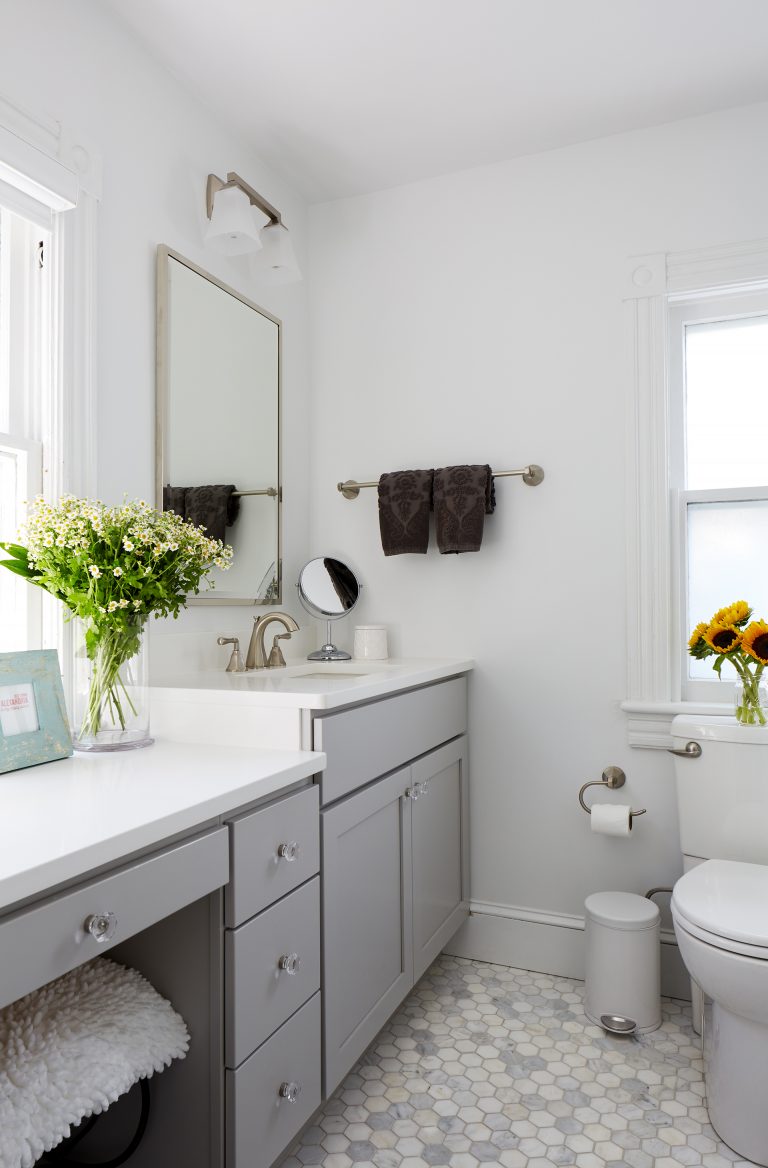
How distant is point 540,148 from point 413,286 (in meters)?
0.54

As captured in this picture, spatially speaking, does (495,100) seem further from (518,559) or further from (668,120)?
(518,559)

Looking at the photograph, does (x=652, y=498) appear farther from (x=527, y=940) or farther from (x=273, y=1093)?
(x=273, y=1093)

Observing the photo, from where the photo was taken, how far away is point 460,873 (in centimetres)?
235

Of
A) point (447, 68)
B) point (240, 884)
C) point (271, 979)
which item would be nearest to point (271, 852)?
point (240, 884)

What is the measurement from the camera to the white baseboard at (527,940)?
2.30 m

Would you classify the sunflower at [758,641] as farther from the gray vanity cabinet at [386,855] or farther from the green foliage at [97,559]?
the green foliage at [97,559]

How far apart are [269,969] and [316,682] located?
667 millimetres

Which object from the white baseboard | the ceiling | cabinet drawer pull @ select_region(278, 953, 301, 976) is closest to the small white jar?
the white baseboard

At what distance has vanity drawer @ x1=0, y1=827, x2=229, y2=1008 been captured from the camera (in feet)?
2.88

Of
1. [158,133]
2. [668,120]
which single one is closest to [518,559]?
[668,120]

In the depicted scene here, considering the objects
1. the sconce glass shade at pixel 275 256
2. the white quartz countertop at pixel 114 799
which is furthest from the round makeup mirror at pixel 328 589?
the white quartz countertop at pixel 114 799

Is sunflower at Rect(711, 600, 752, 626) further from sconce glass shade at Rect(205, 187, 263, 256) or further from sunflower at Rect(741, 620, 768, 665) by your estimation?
sconce glass shade at Rect(205, 187, 263, 256)

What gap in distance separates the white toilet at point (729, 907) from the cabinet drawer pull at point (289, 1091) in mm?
799

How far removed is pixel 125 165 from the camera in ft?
6.12
